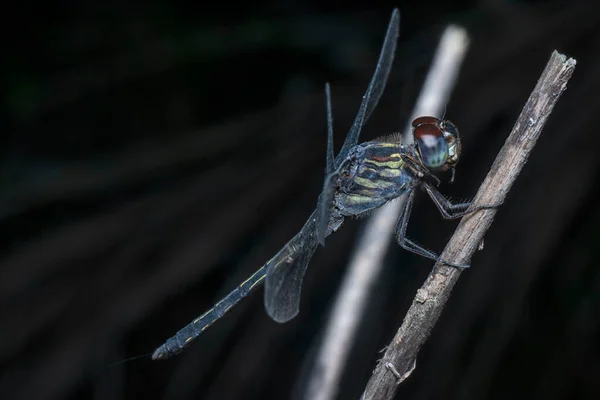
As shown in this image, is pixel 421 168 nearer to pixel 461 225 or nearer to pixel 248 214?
pixel 461 225

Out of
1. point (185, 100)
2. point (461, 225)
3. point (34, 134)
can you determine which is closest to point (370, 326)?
point (461, 225)

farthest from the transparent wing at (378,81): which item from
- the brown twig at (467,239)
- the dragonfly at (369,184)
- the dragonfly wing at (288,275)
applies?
the brown twig at (467,239)

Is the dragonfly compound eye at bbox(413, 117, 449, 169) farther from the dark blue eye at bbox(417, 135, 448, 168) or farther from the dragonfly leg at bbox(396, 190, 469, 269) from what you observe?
the dragonfly leg at bbox(396, 190, 469, 269)

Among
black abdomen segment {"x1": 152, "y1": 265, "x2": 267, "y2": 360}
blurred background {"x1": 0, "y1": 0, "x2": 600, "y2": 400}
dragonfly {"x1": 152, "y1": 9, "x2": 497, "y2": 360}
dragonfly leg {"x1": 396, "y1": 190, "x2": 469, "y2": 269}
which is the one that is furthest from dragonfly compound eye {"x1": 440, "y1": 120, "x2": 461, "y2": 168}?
black abdomen segment {"x1": 152, "y1": 265, "x2": 267, "y2": 360}

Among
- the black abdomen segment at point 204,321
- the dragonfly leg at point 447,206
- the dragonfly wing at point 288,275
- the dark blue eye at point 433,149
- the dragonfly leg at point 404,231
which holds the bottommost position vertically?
the black abdomen segment at point 204,321

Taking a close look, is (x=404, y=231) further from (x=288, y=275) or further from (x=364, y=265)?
(x=288, y=275)

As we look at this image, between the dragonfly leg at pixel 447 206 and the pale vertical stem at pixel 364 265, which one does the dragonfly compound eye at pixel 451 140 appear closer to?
the dragonfly leg at pixel 447 206
